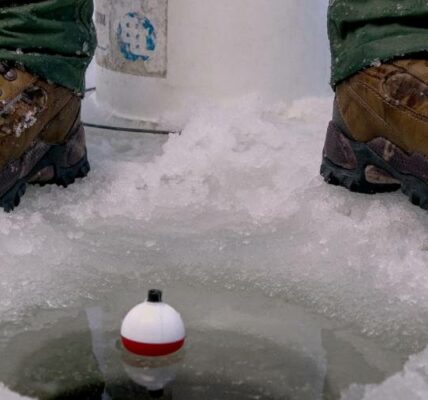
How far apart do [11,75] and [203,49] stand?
64 centimetres

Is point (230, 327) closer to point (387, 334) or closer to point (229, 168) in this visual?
point (387, 334)

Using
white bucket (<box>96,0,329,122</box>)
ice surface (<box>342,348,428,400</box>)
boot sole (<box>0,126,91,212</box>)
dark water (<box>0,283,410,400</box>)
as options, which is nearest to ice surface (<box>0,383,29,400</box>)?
dark water (<box>0,283,410,400</box>)

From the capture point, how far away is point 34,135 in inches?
51.2

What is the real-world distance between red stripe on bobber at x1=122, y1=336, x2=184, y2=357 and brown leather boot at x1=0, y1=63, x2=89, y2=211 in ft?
1.60

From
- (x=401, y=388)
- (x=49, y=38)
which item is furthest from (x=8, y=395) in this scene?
(x=49, y=38)

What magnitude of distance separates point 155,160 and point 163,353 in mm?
769

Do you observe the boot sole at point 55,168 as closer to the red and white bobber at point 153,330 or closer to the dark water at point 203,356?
the dark water at point 203,356

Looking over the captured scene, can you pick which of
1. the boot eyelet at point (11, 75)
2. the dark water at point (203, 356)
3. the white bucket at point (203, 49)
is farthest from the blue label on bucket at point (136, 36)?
the dark water at point (203, 356)

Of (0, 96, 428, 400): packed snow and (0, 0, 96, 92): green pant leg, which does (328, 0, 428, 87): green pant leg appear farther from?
(0, 0, 96, 92): green pant leg

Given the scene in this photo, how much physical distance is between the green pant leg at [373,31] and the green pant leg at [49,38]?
0.44m

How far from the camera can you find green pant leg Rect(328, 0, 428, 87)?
1207mm

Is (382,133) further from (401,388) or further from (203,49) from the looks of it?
(203,49)

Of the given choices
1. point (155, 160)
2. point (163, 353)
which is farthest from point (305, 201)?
point (163, 353)

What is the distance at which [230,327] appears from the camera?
3.13ft
